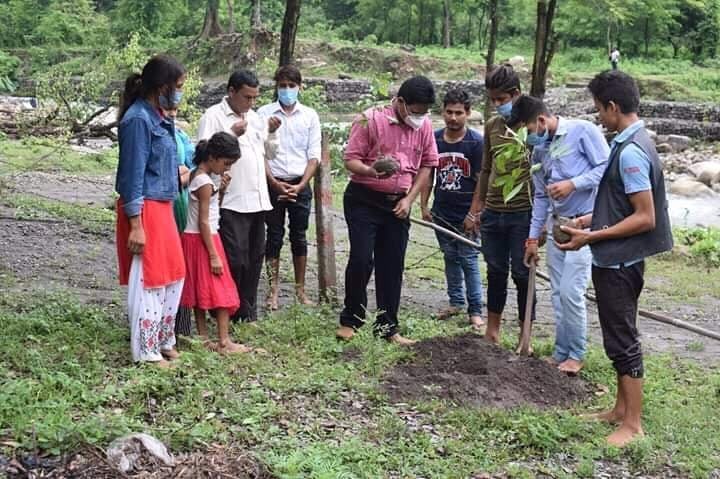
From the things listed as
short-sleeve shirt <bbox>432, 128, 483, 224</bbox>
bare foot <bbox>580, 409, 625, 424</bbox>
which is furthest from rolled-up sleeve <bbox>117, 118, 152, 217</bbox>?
short-sleeve shirt <bbox>432, 128, 483, 224</bbox>

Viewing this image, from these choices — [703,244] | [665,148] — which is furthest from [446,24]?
[703,244]

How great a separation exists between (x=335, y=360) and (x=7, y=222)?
575 centimetres

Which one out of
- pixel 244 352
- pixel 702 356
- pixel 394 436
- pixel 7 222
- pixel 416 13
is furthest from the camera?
pixel 416 13

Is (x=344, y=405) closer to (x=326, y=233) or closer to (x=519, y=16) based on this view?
(x=326, y=233)

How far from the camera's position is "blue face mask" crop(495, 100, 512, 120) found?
550cm

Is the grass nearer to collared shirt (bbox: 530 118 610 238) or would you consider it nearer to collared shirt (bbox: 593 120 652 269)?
collared shirt (bbox: 530 118 610 238)

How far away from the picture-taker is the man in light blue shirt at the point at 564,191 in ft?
16.8

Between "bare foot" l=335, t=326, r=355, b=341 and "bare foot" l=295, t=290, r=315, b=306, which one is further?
"bare foot" l=295, t=290, r=315, b=306

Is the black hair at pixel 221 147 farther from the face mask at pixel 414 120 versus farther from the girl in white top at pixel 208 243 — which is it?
the face mask at pixel 414 120

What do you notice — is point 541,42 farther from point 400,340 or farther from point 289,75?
point 400,340

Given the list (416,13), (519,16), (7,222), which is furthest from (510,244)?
(416,13)

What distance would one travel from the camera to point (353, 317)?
5.82m

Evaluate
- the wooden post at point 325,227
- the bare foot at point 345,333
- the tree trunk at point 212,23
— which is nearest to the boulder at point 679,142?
the wooden post at point 325,227

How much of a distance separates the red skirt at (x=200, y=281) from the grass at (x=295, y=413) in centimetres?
28
